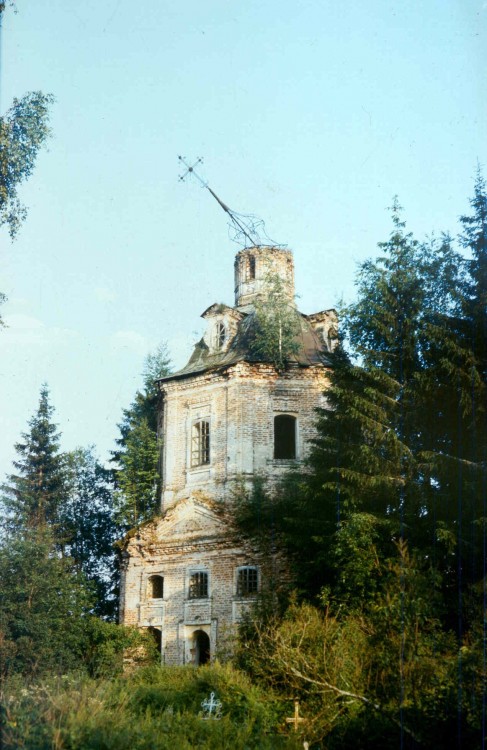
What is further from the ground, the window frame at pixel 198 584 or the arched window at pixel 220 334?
the arched window at pixel 220 334

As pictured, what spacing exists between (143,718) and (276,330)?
1555 cm

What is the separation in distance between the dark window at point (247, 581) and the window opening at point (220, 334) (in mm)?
8105

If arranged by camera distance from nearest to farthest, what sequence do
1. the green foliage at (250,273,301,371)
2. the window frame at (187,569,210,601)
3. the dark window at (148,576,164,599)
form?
the window frame at (187,569,210,601) < the dark window at (148,576,164,599) < the green foliage at (250,273,301,371)

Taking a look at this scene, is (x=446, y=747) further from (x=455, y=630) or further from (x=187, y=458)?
(x=187, y=458)

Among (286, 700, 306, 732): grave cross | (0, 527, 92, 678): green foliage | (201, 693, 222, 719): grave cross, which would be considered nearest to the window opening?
(0, 527, 92, 678): green foliage

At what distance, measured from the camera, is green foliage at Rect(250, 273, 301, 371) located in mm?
25719

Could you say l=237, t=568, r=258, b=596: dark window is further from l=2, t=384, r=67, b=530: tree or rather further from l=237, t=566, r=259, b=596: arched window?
l=2, t=384, r=67, b=530: tree

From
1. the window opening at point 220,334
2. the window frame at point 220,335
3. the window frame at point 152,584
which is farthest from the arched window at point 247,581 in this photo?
the window opening at point 220,334

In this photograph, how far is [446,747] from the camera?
36.6ft

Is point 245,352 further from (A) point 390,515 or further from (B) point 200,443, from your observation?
(A) point 390,515

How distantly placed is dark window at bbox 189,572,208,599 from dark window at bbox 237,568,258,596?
131cm

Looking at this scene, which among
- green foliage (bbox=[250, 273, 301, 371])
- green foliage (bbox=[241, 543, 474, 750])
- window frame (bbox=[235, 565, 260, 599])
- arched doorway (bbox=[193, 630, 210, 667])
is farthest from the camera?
green foliage (bbox=[250, 273, 301, 371])

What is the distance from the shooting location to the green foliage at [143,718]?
9805 mm

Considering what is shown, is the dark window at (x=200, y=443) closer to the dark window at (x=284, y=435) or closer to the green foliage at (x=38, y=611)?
the dark window at (x=284, y=435)
